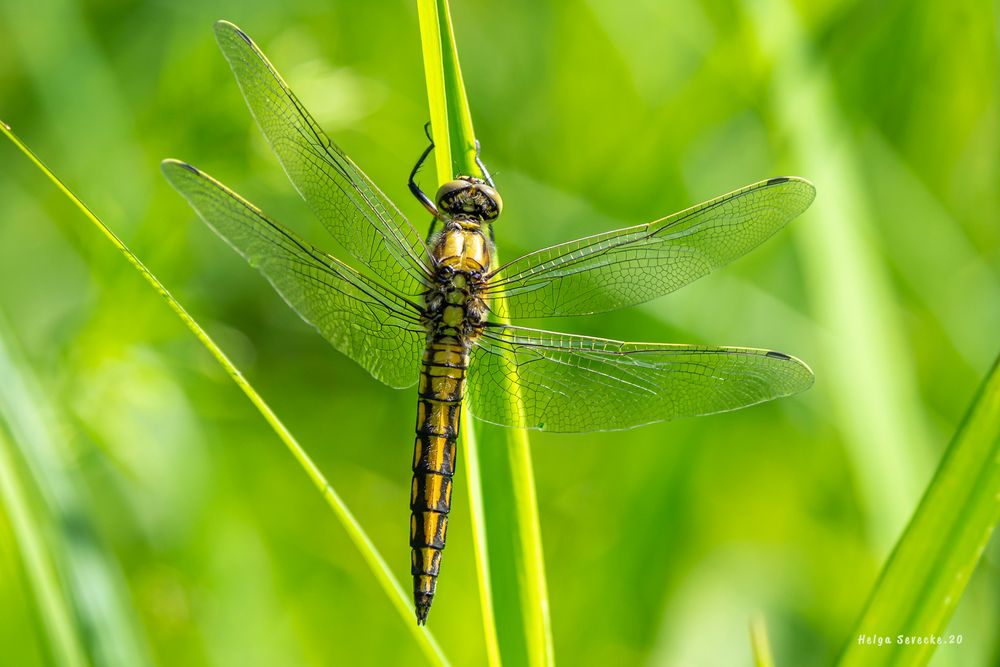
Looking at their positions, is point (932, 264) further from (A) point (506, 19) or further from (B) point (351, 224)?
(B) point (351, 224)

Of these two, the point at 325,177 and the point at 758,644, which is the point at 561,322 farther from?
the point at 758,644

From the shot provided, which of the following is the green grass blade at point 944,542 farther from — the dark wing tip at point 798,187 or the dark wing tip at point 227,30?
the dark wing tip at point 227,30

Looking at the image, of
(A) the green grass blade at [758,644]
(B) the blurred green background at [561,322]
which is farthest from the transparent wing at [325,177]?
(A) the green grass blade at [758,644]

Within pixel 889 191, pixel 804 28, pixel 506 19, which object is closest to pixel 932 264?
pixel 889 191

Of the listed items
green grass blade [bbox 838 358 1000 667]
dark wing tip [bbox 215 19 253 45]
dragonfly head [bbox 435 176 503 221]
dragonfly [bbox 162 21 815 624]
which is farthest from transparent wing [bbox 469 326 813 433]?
dark wing tip [bbox 215 19 253 45]

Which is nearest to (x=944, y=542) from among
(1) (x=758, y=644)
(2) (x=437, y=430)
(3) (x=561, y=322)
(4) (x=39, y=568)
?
(1) (x=758, y=644)

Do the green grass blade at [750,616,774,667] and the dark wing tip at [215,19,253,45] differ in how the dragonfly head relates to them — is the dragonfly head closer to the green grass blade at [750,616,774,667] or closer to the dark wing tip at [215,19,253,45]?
the dark wing tip at [215,19,253,45]

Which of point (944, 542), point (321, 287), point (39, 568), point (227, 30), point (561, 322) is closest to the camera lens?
point (944, 542)
